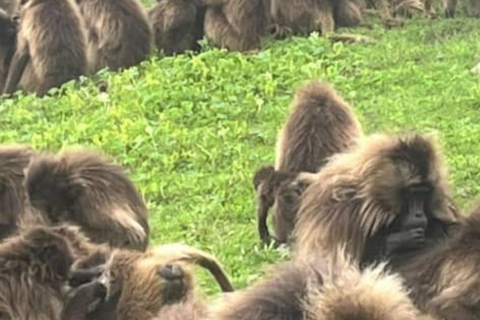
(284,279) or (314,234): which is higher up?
(284,279)

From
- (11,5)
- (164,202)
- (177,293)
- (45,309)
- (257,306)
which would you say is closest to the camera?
(257,306)

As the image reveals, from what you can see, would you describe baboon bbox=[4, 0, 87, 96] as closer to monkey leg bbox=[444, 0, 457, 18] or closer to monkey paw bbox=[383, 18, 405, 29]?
monkey paw bbox=[383, 18, 405, 29]

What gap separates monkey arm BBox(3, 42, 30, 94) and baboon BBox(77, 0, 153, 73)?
750 mm

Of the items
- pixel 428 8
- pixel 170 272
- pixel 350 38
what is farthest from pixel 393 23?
pixel 170 272

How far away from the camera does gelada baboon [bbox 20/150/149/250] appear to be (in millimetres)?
6539

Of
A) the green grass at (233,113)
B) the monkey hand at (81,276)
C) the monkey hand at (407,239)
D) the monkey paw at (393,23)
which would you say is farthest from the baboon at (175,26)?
the monkey hand at (81,276)

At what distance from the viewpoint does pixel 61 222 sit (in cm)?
656

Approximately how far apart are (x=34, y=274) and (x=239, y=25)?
342 inches

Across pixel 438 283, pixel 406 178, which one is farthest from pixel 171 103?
pixel 438 283

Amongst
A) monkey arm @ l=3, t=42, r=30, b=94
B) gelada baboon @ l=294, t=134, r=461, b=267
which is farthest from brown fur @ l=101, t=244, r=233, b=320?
monkey arm @ l=3, t=42, r=30, b=94

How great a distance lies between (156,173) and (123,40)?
407 centimetres

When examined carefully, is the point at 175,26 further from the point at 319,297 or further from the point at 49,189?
→ the point at 319,297

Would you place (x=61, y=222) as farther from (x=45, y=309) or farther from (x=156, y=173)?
(x=156, y=173)

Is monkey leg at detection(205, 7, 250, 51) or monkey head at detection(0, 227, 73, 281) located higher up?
monkey head at detection(0, 227, 73, 281)
